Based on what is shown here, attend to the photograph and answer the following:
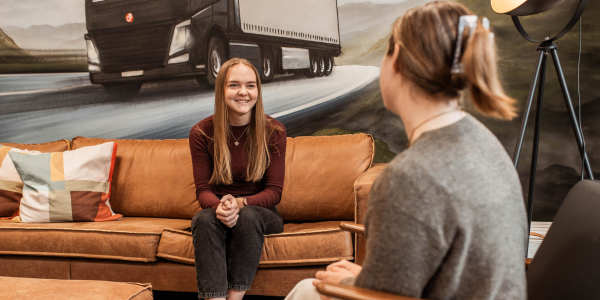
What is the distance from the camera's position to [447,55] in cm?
69

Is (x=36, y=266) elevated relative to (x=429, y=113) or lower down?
lower down

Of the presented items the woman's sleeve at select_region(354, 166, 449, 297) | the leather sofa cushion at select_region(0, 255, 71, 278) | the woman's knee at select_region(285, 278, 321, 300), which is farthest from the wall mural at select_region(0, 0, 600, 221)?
the woman's sleeve at select_region(354, 166, 449, 297)

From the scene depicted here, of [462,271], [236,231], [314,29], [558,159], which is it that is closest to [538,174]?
[558,159]

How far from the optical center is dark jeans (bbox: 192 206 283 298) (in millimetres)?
1540

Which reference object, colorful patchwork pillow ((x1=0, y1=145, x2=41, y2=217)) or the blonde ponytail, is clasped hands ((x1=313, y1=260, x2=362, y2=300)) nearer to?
the blonde ponytail

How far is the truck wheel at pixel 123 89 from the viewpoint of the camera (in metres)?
3.02

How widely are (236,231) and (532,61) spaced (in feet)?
6.78

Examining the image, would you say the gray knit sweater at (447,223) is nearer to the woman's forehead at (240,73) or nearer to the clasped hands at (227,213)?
the clasped hands at (227,213)

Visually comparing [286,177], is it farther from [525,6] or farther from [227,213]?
[525,6]

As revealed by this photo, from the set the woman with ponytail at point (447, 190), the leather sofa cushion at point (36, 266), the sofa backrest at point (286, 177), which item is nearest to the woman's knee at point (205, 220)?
the sofa backrest at point (286, 177)

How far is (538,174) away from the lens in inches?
Answer: 99.7

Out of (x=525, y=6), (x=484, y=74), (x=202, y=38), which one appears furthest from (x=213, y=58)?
(x=484, y=74)

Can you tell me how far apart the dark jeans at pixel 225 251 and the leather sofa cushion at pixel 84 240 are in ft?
1.21

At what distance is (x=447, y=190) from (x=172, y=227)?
5.52ft
